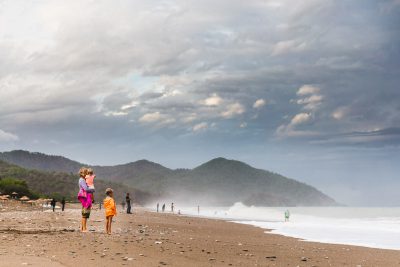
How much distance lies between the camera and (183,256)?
15.2m

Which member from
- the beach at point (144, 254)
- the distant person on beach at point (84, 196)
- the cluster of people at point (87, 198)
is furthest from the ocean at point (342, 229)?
the distant person on beach at point (84, 196)

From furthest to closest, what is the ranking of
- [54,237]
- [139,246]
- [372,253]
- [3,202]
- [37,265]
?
1. [3,202]
2. [372,253]
3. [54,237]
4. [139,246]
5. [37,265]

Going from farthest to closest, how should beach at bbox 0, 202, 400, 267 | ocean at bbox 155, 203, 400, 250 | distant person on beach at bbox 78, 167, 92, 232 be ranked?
ocean at bbox 155, 203, 400, 250 < distant person on beach at bbox 78, 167, 92, 232 < beach at bbox 0, 202, 400, 267

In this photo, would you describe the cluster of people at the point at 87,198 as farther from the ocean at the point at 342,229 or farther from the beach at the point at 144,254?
the ocean at the point at 342,229

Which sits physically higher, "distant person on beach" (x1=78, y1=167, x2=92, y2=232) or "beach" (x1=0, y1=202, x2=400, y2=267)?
"distant person on beach" (x1=78, y1=167, x2=92, y2=232)

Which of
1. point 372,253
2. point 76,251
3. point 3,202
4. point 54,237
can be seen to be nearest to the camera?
point 76,251

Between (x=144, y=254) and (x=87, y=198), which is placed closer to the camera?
(x=144, y=254)

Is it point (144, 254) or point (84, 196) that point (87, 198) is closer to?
point (84, 196)

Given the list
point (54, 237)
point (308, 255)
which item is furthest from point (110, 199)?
point (308, 255)

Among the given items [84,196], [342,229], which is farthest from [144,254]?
[342,229]

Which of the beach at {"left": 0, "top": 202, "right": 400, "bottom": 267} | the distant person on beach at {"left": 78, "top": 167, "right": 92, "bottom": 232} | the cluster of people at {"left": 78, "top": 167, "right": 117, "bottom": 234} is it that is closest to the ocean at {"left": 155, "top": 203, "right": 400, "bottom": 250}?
the beach at {"left": 0, "top": 202, "right": 400, "bottom": 267}

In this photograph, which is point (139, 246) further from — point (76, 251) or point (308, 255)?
point (308, 255)

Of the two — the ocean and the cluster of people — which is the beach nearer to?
the cluster of people

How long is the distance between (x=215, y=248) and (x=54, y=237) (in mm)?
5701
